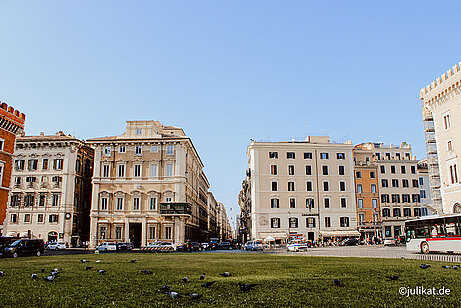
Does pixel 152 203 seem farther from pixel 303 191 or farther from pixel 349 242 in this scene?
pixel 349 242

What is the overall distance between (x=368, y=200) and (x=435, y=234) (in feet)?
132

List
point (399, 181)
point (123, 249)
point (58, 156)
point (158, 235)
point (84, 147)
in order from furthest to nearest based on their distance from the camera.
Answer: point (399, 181), point (84, 147), point (58, 156), point (158, 235), point (123, 249)

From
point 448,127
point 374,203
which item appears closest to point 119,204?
point 374,203

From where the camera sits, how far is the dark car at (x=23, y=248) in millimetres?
30625

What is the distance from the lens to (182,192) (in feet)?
200

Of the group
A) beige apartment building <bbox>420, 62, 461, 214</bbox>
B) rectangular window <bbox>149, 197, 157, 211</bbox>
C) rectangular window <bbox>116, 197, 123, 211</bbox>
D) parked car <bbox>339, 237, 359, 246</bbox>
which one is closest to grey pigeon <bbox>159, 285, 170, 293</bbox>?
beige apartment building <bbox>420, 62, 461, 214</bbox>

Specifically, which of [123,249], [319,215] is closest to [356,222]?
[319,215]

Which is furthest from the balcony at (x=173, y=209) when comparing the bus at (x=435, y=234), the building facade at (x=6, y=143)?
the bus at (x=435, y=234)

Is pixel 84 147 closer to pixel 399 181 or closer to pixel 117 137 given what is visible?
pixel 117 137

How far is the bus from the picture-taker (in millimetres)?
29406

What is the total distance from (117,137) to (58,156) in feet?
32.1

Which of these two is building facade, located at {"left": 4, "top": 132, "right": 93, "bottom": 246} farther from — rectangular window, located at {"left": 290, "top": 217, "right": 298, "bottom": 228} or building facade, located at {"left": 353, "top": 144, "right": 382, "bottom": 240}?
building facade, located at {"left": 353, "top": 144, "right": 382, "bottom": 240}

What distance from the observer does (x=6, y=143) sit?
4397 centimetres

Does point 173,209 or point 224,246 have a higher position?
point 173,209
